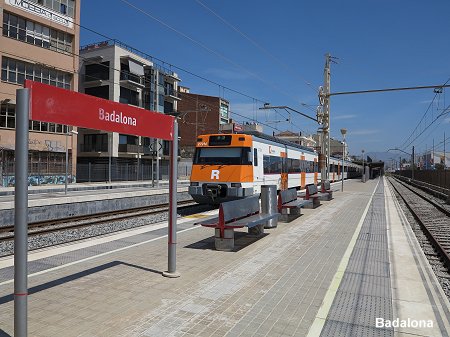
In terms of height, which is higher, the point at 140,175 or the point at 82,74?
the point at 82,74

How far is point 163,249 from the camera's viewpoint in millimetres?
8109

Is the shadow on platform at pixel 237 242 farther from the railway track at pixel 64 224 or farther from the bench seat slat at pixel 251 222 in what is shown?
the railway track at pixel 64 224

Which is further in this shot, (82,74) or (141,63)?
(141,63)

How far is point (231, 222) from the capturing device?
881 cm

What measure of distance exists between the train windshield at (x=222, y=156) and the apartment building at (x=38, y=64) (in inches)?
728

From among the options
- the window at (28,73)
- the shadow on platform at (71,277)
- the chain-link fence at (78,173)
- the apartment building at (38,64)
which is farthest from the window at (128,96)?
the shadow on platform at (71,277)

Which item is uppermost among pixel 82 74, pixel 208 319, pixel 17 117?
pixel 82 74

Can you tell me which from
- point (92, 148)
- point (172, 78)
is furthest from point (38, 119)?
point (172, 78)

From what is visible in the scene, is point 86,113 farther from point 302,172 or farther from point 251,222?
point 302,172

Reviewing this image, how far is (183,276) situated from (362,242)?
4.99 metres

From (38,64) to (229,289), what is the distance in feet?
113

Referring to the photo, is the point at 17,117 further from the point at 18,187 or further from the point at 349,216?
the point at 349,216

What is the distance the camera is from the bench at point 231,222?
8094 mm

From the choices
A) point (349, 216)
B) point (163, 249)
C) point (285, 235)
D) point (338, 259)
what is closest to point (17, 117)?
point (163, 249)
